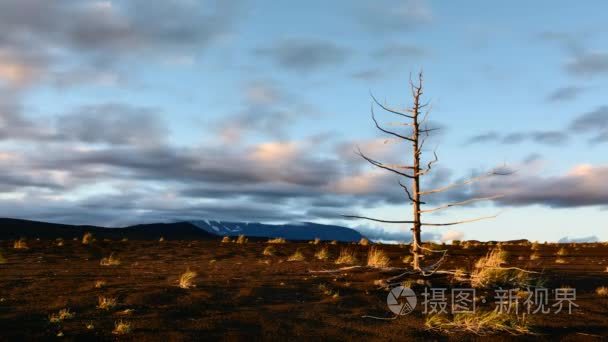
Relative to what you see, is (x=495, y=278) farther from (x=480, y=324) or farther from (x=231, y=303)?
(x=231, y=303)

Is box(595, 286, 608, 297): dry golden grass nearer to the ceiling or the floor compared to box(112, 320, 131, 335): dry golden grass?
nearer to the ceiling

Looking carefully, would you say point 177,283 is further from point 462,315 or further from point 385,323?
point 462,315

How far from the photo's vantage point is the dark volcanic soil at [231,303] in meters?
9.80

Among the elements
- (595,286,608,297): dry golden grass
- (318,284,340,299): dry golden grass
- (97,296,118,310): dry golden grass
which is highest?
(595,286,608,297): dry golden grass

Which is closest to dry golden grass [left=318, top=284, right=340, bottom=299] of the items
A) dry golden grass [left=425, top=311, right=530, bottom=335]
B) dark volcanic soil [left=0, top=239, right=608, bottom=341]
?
dark volcanic soil [left=0, top=239, right=608, bottom=341]

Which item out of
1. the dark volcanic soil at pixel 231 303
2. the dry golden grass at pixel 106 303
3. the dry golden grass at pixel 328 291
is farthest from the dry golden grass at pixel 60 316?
the dry golden grass at pixel 328 291

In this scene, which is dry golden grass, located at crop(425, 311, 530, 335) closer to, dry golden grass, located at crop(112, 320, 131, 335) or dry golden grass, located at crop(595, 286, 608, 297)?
dry golden grass, located at crop(595, 286, 608, 297)

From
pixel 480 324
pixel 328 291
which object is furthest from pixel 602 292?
pixel 328 291

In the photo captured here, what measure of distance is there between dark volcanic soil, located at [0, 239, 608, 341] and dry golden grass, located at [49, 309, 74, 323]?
4.1 inches

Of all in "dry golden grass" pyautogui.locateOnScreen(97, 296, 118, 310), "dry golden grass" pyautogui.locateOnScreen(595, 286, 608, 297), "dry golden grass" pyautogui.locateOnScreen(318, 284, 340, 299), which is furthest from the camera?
"dry golden grass" pyautogui.locateOnScreen(595, 286, 608, 297)

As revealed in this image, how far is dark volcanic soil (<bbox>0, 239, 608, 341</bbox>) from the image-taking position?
9805 millimetres

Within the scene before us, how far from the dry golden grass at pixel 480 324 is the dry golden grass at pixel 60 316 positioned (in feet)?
23.0

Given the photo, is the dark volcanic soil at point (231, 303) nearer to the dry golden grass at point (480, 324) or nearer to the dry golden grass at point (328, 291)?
the dry golden grass at point (328, 291)

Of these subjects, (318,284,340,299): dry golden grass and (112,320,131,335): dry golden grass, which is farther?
(318,284,340,299): dry golden grass
